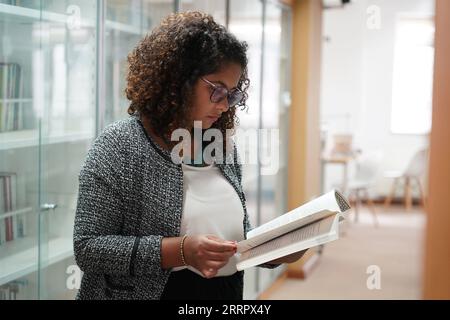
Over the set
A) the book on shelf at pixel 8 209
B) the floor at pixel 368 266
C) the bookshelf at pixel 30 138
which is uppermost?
the bookshelf at pixel 30 138

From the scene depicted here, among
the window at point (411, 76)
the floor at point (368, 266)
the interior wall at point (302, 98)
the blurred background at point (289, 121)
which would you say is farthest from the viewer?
the window at point (411, 76)

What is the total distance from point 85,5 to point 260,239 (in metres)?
1.16

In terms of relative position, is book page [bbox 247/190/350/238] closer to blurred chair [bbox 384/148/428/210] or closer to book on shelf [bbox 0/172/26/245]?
book on shelf [bbox 0/172/26/245]

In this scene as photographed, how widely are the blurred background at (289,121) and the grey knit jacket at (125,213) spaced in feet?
1.30

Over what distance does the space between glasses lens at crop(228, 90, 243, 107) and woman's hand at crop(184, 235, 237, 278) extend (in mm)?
300

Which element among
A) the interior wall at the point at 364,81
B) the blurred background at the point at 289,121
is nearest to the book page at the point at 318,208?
the blurred background at the point at 289,121

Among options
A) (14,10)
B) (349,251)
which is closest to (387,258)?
(349,251)

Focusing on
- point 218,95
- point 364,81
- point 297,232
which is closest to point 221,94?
point 218,95

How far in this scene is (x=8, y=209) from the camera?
1770 millimetres

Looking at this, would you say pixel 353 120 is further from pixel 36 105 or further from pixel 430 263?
pixel 36 105

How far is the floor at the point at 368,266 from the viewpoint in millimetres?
3900

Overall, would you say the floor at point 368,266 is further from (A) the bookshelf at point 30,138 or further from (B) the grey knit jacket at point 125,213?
(B) the grey knit jacket at point 125,213

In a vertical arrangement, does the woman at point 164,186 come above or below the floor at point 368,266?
above

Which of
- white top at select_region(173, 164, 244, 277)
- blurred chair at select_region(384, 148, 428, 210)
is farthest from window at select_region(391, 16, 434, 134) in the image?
white top at select_region(173, 164, 244, 277)
